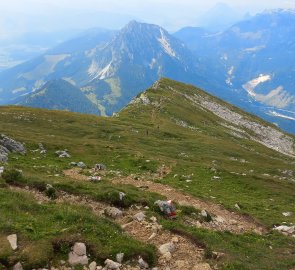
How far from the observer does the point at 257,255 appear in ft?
79.7

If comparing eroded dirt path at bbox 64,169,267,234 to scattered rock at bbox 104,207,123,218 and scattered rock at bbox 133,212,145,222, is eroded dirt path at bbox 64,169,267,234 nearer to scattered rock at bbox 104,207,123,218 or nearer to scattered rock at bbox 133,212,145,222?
scattered rock at bbox 133,212,145,222

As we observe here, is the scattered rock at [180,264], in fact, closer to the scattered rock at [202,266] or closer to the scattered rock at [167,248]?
the scattered rock at [202,266]

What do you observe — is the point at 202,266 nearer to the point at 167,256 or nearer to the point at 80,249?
the point at 167,256

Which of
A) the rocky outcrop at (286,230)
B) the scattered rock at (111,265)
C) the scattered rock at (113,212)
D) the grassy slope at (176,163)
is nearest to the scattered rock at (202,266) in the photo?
the grassy slope at (176,163)

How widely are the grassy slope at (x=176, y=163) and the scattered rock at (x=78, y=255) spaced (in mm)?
1745

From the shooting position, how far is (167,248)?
22688 mm

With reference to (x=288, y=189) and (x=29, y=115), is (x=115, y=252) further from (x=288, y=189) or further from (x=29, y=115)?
(x=29, y=115)

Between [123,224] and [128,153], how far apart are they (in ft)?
102

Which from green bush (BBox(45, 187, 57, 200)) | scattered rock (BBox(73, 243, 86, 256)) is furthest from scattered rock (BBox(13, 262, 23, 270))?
green bush (BBox(45, 187, 57, 200))

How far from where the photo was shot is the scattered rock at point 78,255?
64.3 ft

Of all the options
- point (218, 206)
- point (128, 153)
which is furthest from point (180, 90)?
point (218, 206)

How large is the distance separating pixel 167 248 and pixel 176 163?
32.3 m

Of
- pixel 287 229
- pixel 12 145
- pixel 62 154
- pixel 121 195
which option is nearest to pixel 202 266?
pixel 121 195

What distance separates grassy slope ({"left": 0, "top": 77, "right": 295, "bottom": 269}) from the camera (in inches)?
1014
